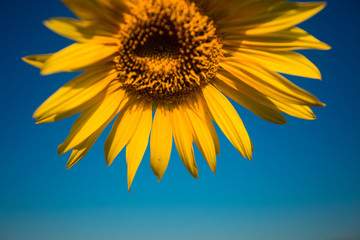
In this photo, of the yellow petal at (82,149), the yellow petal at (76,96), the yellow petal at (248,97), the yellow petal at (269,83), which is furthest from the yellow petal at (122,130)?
the yellow petal at (269,83)

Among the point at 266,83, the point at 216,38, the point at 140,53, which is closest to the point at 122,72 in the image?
the point at 140,53

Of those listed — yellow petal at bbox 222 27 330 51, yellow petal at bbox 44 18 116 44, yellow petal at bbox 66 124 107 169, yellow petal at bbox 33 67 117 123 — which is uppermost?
yellow petal at bbox 222 27 330 51

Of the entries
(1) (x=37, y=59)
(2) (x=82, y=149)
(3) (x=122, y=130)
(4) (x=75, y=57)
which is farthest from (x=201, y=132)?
(1) (x=37, y=59)

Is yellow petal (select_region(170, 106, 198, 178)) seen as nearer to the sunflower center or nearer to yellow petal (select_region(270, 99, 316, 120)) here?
the sunflower center

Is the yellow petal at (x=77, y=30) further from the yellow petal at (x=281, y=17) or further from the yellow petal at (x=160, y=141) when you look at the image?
the yellow petal at (x=281, y=17)

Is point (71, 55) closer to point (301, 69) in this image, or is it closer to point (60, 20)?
point (60, 20)

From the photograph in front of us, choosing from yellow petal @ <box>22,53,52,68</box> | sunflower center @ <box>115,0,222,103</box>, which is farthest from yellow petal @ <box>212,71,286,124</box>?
yellow petal @ <box>22,53,52,68</box>
